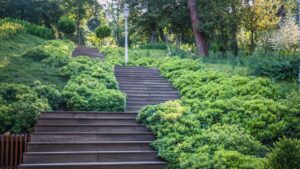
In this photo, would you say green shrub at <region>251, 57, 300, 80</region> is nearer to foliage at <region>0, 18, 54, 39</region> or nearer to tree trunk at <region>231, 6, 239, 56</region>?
tree trunk at <region>231, 6, 239, 56</region>

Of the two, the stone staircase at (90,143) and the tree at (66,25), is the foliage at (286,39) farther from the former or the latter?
the tree at (66,25)

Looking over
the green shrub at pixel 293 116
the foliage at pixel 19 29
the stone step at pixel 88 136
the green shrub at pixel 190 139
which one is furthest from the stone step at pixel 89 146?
A: the foliage at pixel 19 29

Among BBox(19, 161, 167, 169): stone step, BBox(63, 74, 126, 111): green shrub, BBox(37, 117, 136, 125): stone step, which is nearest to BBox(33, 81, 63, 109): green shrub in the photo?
BBox(63, 74, 126, 111): green shrub

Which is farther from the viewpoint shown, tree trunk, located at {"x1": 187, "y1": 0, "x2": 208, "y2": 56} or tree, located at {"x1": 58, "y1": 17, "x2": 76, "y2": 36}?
tree, located at {"x1": 58, "y1": 17, "x2": 76, "y2": 36}

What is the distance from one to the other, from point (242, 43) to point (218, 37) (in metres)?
1.52

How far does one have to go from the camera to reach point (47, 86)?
1020cm

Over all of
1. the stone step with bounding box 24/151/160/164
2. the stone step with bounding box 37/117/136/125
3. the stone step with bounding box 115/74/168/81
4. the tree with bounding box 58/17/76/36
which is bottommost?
the stone step with bounding box 24/151/160/164

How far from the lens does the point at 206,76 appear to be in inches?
502

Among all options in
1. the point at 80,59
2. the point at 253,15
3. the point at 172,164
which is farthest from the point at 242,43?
the point at 172,164

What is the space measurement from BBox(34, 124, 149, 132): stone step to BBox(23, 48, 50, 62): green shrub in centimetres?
674

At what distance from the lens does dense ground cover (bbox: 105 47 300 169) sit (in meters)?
5.91

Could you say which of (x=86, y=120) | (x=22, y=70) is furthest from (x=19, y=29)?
(x=86, y=120)

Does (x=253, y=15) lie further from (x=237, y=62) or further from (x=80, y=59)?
(x=80, y=59)

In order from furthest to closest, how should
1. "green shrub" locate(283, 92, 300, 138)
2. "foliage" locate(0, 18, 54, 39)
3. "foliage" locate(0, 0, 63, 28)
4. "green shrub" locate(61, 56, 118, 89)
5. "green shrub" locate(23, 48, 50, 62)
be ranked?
1. "foliage" locate(0, 0, 63, 28)
2. "foliage" locate(0, 18, 54, 39)
3. "green shrub" locate(23, 48, 50, 62)
4. "green shrub" locate(61, 56, 118, 89)
5. "green shrub" locate(283, 92, 300, 138)
